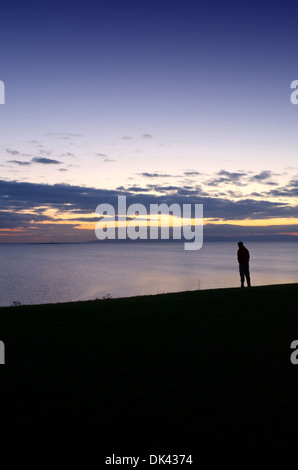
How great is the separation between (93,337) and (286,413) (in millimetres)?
7599

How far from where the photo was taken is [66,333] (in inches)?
574

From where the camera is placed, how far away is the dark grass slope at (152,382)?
25.5 feet

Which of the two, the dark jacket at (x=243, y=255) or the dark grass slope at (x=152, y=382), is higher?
the dark jacket at (x=243, y=255)

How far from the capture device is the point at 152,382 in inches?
396

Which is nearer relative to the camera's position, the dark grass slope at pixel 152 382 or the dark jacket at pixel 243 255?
the dark grass slope at pixel 152 382

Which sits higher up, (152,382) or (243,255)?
(243,255)

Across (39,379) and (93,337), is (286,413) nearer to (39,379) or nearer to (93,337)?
(39,379)

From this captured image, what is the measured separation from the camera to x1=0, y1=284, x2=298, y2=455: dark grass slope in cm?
777

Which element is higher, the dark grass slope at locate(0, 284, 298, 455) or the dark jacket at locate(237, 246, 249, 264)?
the dark jacket at locate(237, 246, 249, 264)

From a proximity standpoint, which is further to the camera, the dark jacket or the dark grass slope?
the dark jacket

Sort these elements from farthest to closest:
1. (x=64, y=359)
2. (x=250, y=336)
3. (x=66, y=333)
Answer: (x=66, y=333), (x=250, y=336), (x=64, y=359)

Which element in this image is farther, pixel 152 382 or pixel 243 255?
pixel 243 255
